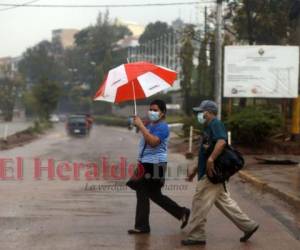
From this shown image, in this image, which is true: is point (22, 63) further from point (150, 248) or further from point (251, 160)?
point (150, 248)

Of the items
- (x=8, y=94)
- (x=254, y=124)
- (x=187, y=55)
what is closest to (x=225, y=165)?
(x=254, y=124)

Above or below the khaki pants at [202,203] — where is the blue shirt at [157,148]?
above

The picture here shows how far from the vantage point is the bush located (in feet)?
69.7

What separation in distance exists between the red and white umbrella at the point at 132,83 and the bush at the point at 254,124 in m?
13.5

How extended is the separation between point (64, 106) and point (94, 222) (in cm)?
11614

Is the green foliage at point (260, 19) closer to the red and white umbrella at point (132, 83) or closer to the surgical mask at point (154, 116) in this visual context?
the red and white umbrella at point (132, 83)

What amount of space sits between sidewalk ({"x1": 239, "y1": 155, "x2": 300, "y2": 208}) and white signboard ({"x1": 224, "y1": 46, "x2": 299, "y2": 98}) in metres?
5.23

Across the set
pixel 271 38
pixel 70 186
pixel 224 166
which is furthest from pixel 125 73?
pixel 271 38

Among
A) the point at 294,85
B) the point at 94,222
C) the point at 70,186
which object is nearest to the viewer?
the point at 94,222

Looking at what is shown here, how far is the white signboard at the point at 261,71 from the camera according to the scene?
2289 cm

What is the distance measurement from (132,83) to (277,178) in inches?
267

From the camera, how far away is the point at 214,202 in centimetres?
755

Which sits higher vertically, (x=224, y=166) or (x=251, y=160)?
(x=224, y=166)

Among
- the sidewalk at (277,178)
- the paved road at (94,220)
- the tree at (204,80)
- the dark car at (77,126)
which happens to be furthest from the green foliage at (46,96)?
the paved road at (94,220)
